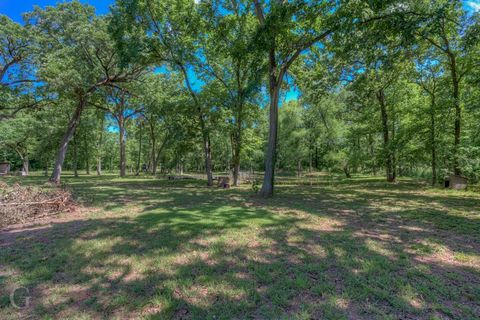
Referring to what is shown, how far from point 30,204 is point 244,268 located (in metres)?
6.40

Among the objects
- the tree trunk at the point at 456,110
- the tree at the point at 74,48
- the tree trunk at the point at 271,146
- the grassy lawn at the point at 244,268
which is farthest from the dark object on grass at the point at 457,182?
the tree at the point at 74,48

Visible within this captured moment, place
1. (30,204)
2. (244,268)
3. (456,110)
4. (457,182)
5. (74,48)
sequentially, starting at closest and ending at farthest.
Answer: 1. (244,268)
2. (30,204)
3. (457,182)
4. (456,110)
5. (74,48)

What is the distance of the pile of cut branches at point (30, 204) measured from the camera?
5625 millimetres

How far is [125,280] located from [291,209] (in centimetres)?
523

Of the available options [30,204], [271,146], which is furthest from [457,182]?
[30,204]

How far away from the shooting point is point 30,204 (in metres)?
6.06

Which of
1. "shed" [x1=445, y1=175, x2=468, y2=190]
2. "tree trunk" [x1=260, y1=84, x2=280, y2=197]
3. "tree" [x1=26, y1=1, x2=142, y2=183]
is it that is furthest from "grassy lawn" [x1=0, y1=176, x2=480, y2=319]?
"tree" [x1=26, y1=1, x2=142, y2=183]

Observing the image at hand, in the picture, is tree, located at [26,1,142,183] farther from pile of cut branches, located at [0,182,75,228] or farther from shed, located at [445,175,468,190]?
shed, located at [445,175,468,190]

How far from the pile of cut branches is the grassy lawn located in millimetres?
586

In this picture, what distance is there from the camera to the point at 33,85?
1402cm

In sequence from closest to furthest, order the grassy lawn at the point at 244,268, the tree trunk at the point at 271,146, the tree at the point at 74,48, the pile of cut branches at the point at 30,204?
1. the grassy lawn at the point at 244,268
2. the pile of cut branches at the point at 30,204
3. the tree trunk at the point at 271,146
4. the tree at the point at 74,48

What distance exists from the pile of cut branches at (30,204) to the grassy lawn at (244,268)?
586 mm

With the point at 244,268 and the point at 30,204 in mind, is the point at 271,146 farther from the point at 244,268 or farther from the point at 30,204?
the point at 30,204

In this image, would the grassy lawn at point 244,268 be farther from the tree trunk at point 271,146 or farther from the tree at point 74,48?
the tree at point 74,48
